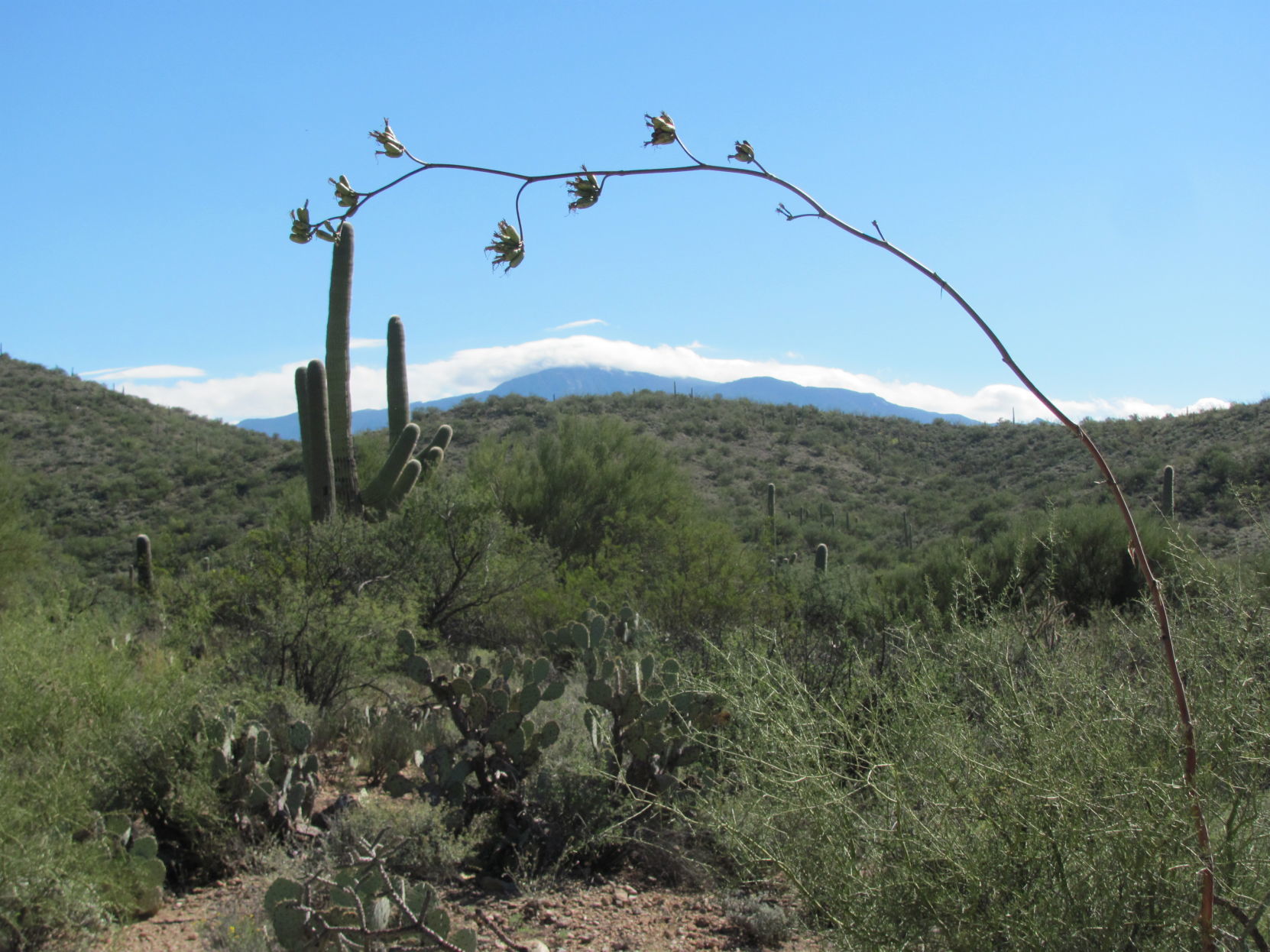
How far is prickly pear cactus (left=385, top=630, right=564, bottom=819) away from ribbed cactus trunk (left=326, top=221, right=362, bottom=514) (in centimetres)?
849

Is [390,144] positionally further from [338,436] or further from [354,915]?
[338,436]

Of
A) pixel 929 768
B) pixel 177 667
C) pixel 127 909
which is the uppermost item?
pixel 929 768

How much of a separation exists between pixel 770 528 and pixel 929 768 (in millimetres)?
12988

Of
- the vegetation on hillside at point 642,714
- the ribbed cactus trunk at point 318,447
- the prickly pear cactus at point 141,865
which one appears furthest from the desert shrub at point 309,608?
the prickly pear cactus at point 141,865

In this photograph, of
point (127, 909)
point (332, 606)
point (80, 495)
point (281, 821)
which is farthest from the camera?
point (80, 495)

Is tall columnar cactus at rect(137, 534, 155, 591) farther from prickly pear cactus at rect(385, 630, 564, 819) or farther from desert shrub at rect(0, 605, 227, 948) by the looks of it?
prickly pear cactus at rect(385, 630, 564, 819)

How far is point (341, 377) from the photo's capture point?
46.6ft

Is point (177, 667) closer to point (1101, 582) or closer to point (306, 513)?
point (306, 513)

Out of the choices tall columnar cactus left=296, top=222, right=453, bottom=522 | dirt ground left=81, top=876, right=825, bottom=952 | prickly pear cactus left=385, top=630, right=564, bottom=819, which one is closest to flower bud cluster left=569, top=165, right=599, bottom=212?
dirt ground left=81, top=876, right=825, bottom=952

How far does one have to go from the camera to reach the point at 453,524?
42.4ft

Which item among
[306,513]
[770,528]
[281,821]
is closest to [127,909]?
[281,821]

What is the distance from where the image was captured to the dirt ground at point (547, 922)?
14.1ft

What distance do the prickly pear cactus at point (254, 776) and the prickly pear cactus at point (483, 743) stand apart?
0.60 m

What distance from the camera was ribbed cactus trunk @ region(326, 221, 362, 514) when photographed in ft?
46.0
